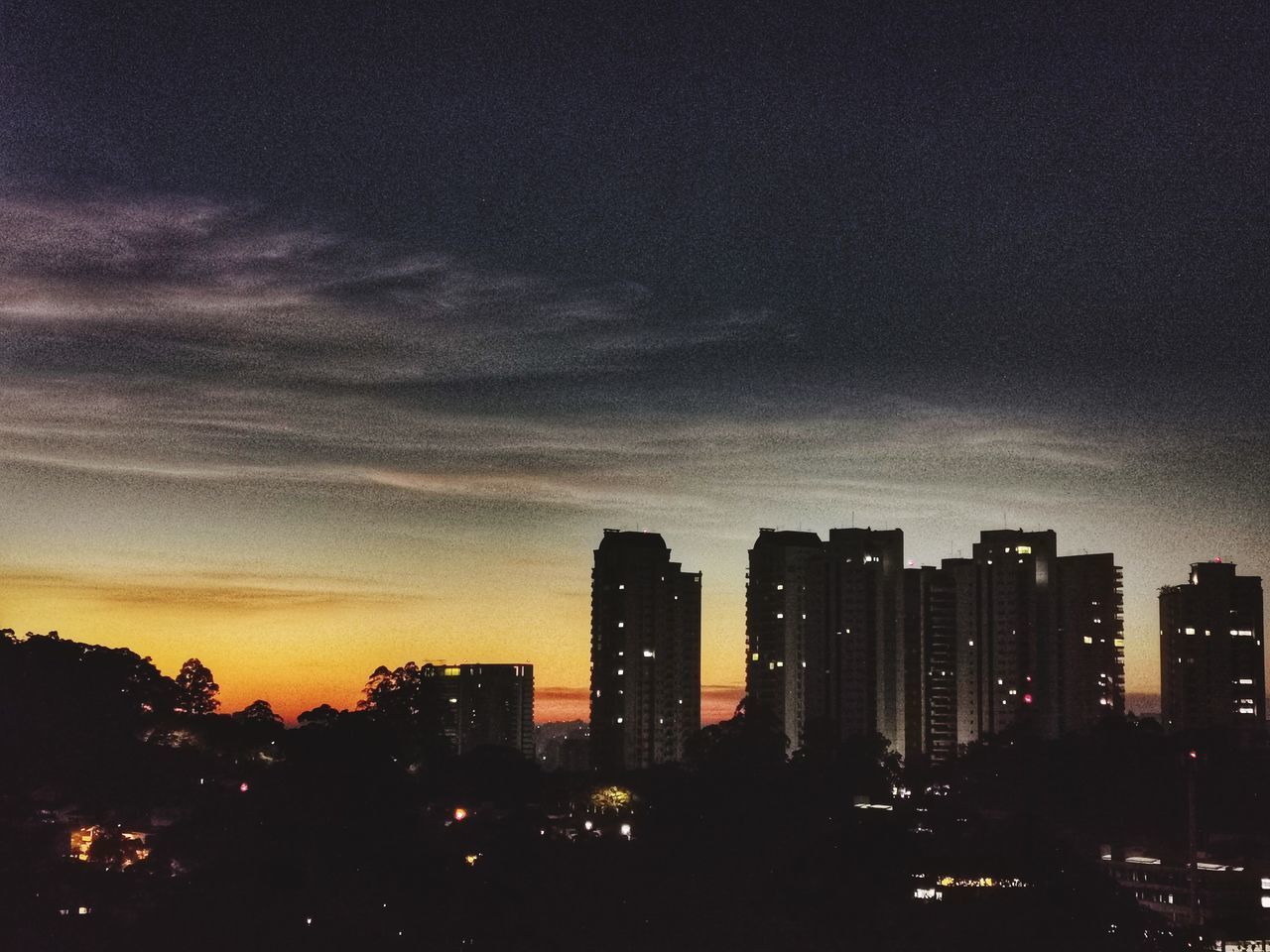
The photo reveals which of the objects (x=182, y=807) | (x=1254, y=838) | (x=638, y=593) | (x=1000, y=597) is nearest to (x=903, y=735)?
(x=1000, y=597)

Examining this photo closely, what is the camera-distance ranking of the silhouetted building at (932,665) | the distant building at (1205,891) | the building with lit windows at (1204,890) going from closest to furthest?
1. the distant building at (1205,891)
2. the building with lit windows at (1204,890)
3. the silhouetted building at (932,665)

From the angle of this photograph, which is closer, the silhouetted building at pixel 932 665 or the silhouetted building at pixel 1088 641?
the silhouetted building at pixel 1088 641

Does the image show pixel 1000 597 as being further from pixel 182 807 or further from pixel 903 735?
pixel 182 807

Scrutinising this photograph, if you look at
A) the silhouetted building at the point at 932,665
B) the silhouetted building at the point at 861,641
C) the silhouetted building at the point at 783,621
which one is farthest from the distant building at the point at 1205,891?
the silhouetted building at the point at 932,665

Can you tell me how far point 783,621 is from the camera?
2243 inches

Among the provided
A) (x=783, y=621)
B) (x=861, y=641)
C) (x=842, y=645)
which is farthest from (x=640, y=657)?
(x=861, y=641)

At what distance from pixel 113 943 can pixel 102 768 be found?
6.21m

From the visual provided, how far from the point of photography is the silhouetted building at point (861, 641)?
179 feet

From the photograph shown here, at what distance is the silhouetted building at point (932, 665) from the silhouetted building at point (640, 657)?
8968mm

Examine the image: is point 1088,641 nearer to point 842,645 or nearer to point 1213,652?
point 1213,652

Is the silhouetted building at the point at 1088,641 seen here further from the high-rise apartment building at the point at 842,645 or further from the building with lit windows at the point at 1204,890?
the building with lit windows at the point at 1204,890

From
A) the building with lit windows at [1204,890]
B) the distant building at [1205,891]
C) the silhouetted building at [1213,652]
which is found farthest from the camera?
the silhouetted building at [1213,652]

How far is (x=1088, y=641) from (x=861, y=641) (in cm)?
1132

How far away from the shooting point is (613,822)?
3788cm
